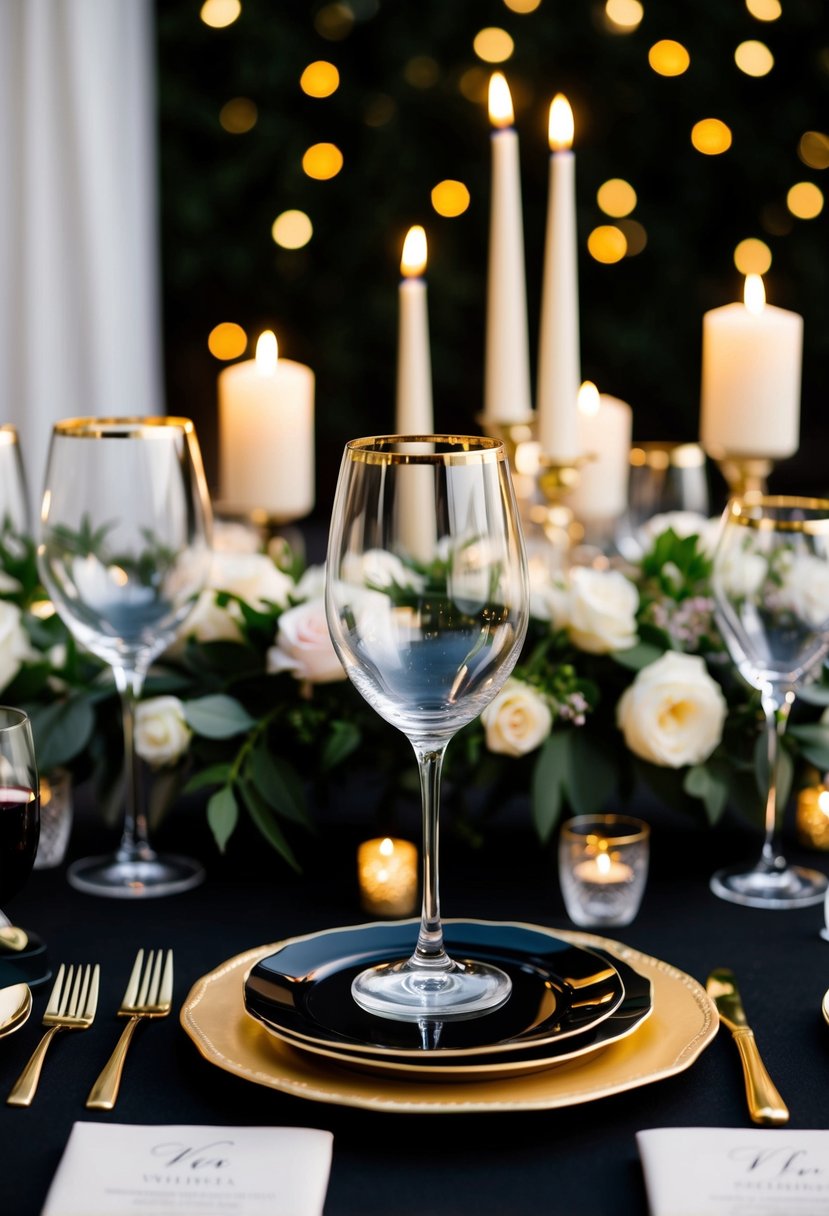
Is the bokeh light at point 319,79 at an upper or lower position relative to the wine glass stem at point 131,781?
upper

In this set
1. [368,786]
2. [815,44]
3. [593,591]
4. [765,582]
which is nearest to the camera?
[765,582]

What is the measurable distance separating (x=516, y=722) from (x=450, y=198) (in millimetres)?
2632

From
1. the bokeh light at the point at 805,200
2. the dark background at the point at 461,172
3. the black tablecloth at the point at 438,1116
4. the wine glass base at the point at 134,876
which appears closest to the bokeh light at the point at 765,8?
the dark background at the point at 461,172

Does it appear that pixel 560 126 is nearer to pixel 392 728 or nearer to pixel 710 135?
pixel 392 728

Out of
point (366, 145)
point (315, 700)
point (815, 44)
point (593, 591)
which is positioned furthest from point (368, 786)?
point (815, 44)

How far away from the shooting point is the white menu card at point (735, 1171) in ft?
2.24

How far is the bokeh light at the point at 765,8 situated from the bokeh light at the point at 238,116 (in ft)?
3.89

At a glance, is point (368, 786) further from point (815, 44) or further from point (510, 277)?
point (815, 44)

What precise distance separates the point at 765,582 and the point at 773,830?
0.71 ft

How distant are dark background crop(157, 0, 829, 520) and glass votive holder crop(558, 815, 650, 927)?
2609 millimetres

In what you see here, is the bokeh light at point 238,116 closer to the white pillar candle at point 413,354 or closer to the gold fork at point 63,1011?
the white pillar candle at point 413,354

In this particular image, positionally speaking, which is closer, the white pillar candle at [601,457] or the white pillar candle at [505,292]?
the white pillar candle at [505,292]

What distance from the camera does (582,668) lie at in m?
1.23

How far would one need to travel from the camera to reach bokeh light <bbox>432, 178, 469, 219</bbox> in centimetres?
354
